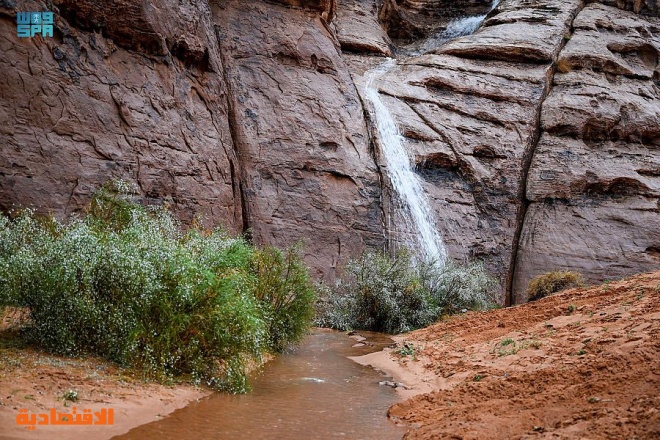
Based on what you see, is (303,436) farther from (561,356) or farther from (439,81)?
(439,81)

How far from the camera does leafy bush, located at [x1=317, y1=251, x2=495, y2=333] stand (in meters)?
16.5

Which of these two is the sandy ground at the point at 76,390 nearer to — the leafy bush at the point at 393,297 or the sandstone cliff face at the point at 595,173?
the leafy bush at the point at 393,297

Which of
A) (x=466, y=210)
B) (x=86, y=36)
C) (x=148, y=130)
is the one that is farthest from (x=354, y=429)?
(x=466, y=210)

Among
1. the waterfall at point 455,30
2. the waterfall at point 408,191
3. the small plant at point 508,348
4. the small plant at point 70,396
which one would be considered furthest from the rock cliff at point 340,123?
the small plant at point 508,348

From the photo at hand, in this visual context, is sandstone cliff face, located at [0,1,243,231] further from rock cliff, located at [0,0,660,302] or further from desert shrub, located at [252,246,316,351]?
desert shrub, located at [252,246,316,351]

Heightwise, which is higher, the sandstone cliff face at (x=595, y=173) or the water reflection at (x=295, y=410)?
the sandstone cliff face at (x=595, y=173)

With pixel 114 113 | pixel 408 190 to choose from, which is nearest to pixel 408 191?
pixel 408 190

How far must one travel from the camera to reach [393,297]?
16594 millimetres

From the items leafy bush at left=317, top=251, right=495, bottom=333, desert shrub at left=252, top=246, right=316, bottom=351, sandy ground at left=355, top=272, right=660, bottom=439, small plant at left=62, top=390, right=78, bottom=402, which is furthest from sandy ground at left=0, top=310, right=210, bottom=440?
leafy bush at left=317, top=251, right=495, bottom=333

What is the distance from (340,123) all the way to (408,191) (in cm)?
346

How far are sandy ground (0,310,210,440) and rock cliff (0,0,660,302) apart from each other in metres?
8.23

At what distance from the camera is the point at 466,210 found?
2297 centimetres

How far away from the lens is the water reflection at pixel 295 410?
6.36 meters

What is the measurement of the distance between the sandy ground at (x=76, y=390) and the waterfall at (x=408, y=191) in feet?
46.6
